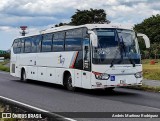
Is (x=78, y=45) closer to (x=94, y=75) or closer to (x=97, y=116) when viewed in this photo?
(x=94, y=75)

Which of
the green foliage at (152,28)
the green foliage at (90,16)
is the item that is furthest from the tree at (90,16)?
the green foliage at (152,28)

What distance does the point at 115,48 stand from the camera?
18219 millimetres

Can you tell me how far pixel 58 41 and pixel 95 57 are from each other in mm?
4450

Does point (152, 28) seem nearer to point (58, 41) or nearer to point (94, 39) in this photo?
point (58, 41)

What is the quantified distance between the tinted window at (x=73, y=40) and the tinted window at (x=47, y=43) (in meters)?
2.28

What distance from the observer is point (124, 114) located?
11977 mm

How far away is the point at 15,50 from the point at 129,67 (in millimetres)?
13406

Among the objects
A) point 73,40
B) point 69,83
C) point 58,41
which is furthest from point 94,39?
point 58,41

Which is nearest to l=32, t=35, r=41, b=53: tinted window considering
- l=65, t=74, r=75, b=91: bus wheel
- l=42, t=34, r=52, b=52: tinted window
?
l=42, t=34, r=52, b=52: tinted window

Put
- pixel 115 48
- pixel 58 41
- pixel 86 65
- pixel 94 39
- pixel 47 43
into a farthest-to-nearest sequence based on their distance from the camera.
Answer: pixel 47 43
pixel 58 41
pixel 86 65
pixel 115 48
pixel 94 39

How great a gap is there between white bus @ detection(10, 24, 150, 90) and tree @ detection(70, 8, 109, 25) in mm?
64158

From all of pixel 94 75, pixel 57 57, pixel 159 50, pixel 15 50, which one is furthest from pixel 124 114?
pixel 159 50

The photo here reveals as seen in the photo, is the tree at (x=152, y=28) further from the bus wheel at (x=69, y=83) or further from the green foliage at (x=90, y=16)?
the bus wheel at (x=69, y=83)

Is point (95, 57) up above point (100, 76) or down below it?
above
